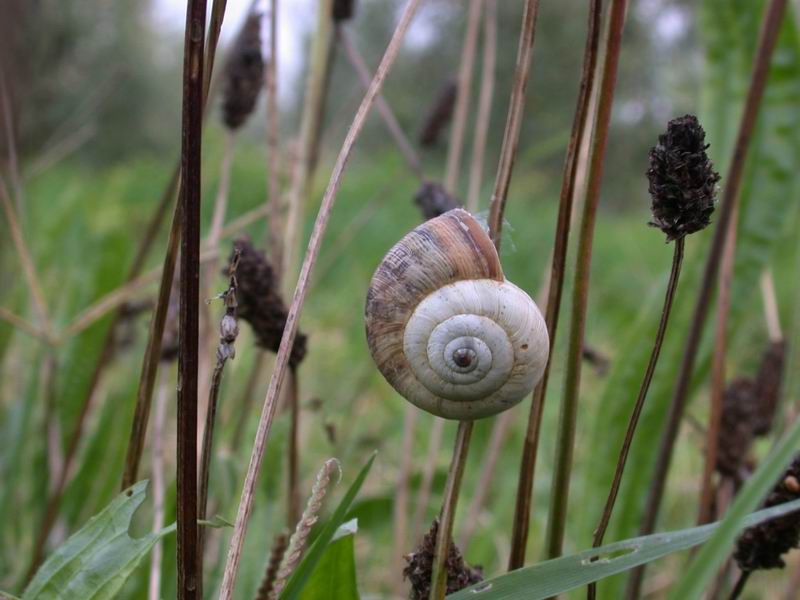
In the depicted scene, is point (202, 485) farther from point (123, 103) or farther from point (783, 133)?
point (123, 103)

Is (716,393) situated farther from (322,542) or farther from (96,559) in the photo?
(96,559)

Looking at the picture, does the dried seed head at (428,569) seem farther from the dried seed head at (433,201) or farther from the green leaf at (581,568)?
the dried seed head at (433,201)

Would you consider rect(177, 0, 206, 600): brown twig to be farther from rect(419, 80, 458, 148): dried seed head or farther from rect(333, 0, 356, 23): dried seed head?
rect(419, 80, 458, 148): dried seed head

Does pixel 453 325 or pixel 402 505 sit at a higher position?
pixel 453 325

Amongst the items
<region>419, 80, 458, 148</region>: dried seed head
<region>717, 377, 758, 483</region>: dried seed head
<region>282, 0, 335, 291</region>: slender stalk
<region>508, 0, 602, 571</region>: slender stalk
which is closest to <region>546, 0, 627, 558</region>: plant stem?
<region>508, 0, 602, 571</region>: slender stalk

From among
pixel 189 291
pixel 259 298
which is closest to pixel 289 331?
pixel 189 291

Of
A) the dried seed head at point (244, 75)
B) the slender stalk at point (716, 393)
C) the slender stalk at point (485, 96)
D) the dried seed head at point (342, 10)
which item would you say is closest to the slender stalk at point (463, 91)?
the slender stalk at point (485, 96)
